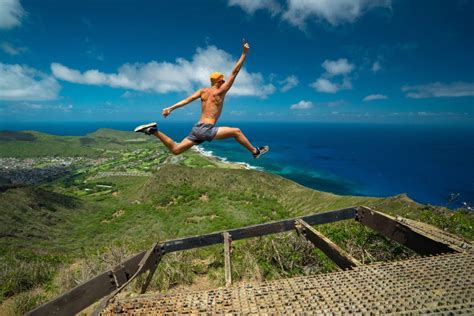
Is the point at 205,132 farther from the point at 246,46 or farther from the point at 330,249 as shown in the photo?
the point at 330,249

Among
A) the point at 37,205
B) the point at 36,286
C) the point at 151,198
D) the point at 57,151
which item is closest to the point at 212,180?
the point at 151,198

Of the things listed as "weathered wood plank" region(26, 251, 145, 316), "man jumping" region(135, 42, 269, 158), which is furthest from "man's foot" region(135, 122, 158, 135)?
"weathered wood plank" region(26, 251, 145, 316)

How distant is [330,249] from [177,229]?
38.8m

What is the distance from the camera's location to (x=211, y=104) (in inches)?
219

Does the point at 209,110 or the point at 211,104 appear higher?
the point at 211,104

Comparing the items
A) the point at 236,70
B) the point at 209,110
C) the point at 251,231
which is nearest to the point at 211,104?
the point at 209,110

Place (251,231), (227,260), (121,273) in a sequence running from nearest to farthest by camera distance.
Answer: (121,273) < (227,260) < (251,231)

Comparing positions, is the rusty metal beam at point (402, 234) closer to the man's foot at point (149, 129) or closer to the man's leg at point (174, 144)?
the man's leg at point (174, 144)

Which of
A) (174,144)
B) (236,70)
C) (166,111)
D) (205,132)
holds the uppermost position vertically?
(236,70)

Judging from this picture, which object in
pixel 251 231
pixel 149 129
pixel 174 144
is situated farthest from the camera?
pixel 251 231

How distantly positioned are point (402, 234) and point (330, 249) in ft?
6.04

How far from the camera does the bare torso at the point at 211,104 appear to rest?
5.51m

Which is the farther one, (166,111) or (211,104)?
(166,111)

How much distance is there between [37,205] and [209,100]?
60.1 m
